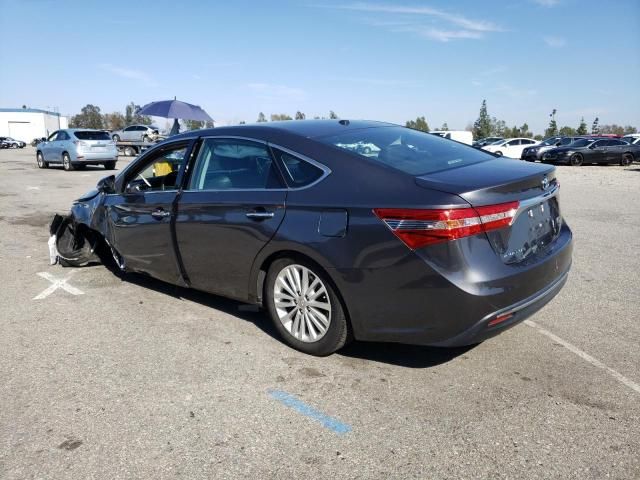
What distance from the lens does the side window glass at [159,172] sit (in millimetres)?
4887

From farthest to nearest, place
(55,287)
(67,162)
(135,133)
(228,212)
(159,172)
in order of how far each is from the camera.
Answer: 1. (135,133)
2. (67,162)
3. (55,287)
4. (159,172)
5. (228,212)

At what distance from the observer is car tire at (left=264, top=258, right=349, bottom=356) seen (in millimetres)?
3576

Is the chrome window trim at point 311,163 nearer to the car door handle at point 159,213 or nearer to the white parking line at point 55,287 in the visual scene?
the car door handle at point 159,213

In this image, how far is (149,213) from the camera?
16.0 ft

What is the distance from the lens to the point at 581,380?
11.1ft

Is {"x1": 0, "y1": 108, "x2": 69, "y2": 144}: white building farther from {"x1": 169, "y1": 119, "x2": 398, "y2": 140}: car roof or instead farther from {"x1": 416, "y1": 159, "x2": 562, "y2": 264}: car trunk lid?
{"x1": 416, "y1": 159, "x2": 562, "y2": 264}: car trunk lid

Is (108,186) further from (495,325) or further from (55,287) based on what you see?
(495,325)

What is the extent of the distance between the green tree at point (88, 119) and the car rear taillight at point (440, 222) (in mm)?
120666

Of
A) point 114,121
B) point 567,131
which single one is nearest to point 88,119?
point 114,121

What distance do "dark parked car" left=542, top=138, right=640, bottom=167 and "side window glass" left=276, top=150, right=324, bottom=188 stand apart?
29888 mm

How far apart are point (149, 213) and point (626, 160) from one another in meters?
32.2

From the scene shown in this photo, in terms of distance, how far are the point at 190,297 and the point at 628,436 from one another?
3821 millimetres

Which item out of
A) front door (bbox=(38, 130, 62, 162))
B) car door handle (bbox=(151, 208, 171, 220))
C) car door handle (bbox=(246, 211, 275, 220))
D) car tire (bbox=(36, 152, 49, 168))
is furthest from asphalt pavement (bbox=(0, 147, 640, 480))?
car tire (bbox=(36, 152, 49, 168))

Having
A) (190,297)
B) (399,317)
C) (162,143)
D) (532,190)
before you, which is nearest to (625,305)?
(532,190)
